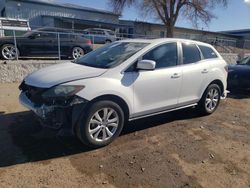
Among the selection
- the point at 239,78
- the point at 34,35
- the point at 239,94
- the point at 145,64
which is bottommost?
the point at 239,94

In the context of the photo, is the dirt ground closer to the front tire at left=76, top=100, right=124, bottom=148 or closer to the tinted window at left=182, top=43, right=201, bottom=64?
the front tire at left=76, top=100, right=124, bottom=148

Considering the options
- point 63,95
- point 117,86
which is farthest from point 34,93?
point 117,86

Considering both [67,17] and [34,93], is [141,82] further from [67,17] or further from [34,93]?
[67,17]

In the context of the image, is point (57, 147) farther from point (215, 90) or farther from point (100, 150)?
point (215, 90)

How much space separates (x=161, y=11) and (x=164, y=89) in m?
27.1

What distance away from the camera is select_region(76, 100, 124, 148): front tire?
3.65m

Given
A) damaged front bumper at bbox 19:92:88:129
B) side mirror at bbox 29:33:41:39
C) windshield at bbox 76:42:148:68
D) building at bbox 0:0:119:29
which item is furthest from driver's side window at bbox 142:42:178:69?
building at bbox 0:0:119:29

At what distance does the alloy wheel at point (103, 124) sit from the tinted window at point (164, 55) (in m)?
1.18

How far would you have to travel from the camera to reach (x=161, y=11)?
29.7 metres

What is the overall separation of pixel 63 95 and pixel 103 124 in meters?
0.78

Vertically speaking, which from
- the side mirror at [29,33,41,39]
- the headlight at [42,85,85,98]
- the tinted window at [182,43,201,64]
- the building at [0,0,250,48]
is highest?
the building at [0,0,250,48]

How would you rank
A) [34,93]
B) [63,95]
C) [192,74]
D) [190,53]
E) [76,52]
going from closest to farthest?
[63,95], [34,93], [192,74], [190,53], [76,52]

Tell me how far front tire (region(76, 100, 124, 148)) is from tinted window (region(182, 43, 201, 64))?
1.93m

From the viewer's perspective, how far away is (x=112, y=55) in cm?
450
